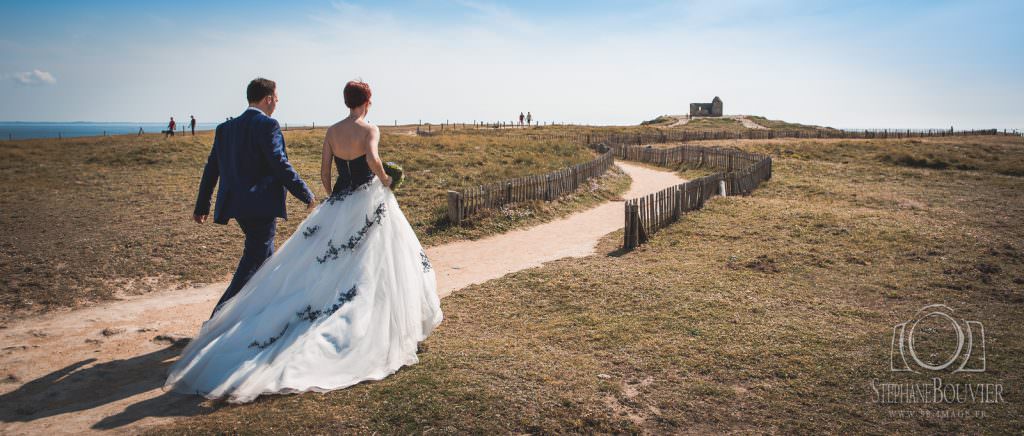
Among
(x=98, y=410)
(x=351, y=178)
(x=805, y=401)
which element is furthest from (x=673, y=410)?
(x=98, y=410)

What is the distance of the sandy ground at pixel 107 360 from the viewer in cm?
399

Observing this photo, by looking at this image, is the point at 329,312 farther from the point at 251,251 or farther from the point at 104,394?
the point at 104,394

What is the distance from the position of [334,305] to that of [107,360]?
8.74 feet

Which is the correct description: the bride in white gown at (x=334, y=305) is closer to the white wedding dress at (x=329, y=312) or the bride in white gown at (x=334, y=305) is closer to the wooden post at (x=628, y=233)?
the white wedding dress at (x=329, y=312)

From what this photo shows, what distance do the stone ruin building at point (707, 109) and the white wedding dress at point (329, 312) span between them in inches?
3803

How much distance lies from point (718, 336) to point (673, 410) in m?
1.85

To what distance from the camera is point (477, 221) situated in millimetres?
12742

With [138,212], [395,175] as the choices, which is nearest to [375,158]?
[395,175]

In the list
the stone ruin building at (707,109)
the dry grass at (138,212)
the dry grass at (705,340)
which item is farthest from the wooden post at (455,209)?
the stone ruin building at (707,109)

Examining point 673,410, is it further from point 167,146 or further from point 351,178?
point 167,146

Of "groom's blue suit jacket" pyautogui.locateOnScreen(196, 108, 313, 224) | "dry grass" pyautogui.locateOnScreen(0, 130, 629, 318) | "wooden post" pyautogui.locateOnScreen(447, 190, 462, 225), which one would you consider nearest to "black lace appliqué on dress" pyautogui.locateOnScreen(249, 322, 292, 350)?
"groom's blue suit jacket" pyautogui.locateOnScreen(196, 108, 313, 224)

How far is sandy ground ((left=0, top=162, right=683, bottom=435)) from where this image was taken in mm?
3992

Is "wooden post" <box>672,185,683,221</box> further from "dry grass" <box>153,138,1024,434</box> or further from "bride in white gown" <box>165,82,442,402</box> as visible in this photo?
"bride in white gown" <box>165,82,442,402</box>

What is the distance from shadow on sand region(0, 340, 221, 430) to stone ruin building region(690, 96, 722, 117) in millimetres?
97741
